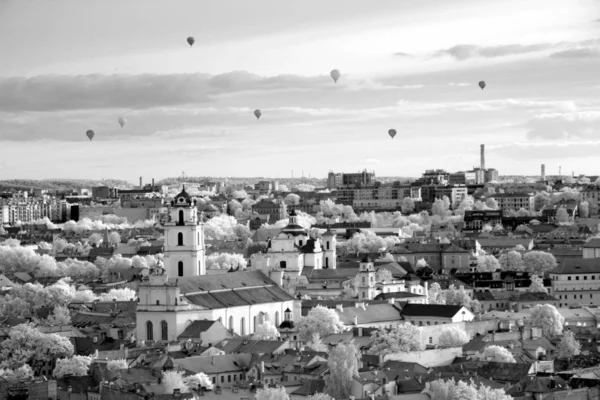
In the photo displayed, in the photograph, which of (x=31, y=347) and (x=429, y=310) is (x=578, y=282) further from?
(x=31, y=347)

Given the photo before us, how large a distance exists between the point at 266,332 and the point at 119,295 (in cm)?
2630

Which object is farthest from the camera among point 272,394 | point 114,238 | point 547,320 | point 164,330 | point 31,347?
point 114,238

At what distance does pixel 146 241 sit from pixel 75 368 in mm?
92908

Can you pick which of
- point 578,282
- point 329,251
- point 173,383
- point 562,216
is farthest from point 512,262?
point 173,383

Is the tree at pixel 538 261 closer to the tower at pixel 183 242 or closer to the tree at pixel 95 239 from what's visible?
the tower at pixel 183 242

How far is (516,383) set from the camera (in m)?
55.3

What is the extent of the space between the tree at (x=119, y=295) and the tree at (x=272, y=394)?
44.9 meters

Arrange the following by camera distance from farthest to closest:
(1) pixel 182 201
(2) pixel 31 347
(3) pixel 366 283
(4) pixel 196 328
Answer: (3) pixel 366 283 → (1) pixel 182 201 → (4) pixel 196 328 → (2) pixel 31 347

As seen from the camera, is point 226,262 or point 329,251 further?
point 226,262

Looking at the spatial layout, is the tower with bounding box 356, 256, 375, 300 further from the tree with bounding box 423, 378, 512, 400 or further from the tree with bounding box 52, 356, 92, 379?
the tree with bounding box 423, 378, 512, 400

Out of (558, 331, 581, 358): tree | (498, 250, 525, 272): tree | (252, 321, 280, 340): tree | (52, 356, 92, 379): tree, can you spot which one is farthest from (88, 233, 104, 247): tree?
(558, 331, 581, 358): tree

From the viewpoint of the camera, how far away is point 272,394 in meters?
48.9

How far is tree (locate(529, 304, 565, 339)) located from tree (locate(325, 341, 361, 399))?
18894 millimetres

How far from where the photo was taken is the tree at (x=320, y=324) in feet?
236
